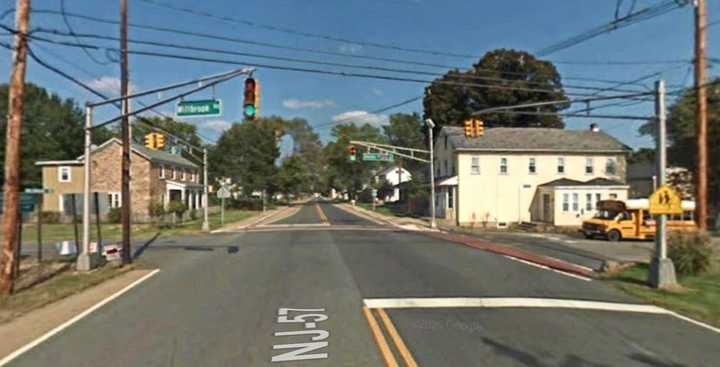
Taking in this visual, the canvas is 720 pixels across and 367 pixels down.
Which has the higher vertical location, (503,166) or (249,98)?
(249,98)

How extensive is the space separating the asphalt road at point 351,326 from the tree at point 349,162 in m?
98.7

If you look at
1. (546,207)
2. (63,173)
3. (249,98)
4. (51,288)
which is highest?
(249,98)

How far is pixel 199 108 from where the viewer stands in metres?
17.0

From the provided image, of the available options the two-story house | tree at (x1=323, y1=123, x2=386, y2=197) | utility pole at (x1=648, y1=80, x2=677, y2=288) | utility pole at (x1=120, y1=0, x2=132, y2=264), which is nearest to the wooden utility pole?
utility pole at (x1=648, y1=80, x2=677, y2=288)

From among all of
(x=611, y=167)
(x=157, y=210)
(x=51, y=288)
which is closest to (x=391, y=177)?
(x=611, y=167)

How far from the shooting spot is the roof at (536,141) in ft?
142

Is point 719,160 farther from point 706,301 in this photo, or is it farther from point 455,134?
point 706,301

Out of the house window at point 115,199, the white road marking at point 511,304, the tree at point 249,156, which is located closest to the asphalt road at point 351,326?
the white road marking at point 511,304

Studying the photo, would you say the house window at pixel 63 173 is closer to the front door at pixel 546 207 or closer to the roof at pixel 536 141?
the roof at pixel 536 141

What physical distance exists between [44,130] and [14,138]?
195ft

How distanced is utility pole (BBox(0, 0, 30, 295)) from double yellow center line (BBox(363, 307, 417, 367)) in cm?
828

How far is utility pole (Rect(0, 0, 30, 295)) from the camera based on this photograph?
40.0 ft

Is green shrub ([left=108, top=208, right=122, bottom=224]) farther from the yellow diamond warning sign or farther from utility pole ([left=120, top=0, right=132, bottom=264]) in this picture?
the yellow diamond warning sign

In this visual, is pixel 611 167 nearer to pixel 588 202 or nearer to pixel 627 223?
pixel 588 202
